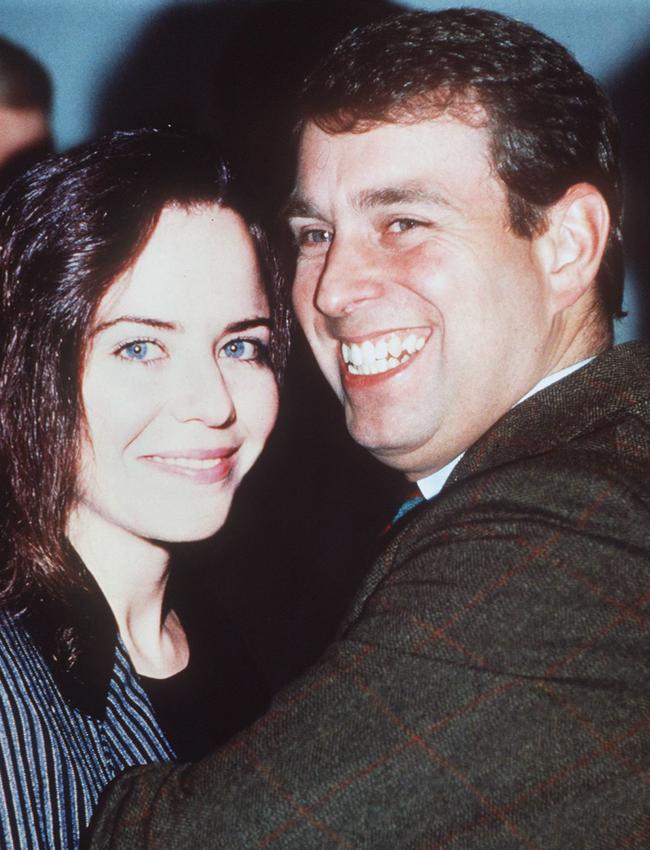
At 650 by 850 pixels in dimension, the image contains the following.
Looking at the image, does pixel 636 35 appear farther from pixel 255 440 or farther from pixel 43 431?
pixel 43 431

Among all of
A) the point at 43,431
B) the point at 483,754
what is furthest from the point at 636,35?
the point at 483,754

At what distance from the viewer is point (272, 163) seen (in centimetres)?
198

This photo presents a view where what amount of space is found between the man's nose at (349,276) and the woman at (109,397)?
0.45ft

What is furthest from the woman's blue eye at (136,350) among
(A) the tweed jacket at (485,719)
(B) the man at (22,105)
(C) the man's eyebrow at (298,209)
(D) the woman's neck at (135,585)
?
(B) the man at (22,105)

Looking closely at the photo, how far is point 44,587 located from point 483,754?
721 mm

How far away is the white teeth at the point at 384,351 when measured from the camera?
4.57ft

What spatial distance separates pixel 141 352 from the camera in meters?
1.28

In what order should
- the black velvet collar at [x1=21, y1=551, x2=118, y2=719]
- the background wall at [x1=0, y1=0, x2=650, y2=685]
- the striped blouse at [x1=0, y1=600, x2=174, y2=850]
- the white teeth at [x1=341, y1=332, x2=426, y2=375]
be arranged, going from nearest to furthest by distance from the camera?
1. the striped blouse at [x1=0, y1=600, x2=174, y2=850]
2. the black velvet collar at [x1=21, y1=551, x2=118, y2=719]
3. the white teeth at [x1=341, y1=332, x2=426, y2=375]
4. the background wall at [x1=0, y1=0, x2=650, y2=685]

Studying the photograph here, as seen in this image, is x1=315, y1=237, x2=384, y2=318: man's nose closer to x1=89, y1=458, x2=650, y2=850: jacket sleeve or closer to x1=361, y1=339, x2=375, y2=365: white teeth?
x1=361, y1=339, x2=375, y2=365: white teeth

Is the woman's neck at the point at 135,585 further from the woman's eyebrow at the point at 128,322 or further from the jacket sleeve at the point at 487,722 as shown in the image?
the jacket sleeve at the point at 487,722

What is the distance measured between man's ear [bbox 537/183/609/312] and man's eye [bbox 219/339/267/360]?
1.68 feet

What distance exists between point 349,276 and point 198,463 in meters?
0.40

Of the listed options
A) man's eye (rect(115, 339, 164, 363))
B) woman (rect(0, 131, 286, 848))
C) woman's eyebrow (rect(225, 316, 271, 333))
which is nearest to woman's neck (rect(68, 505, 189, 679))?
woman (rect(0, 131, 286, 848))

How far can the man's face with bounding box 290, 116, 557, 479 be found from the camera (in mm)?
1301
